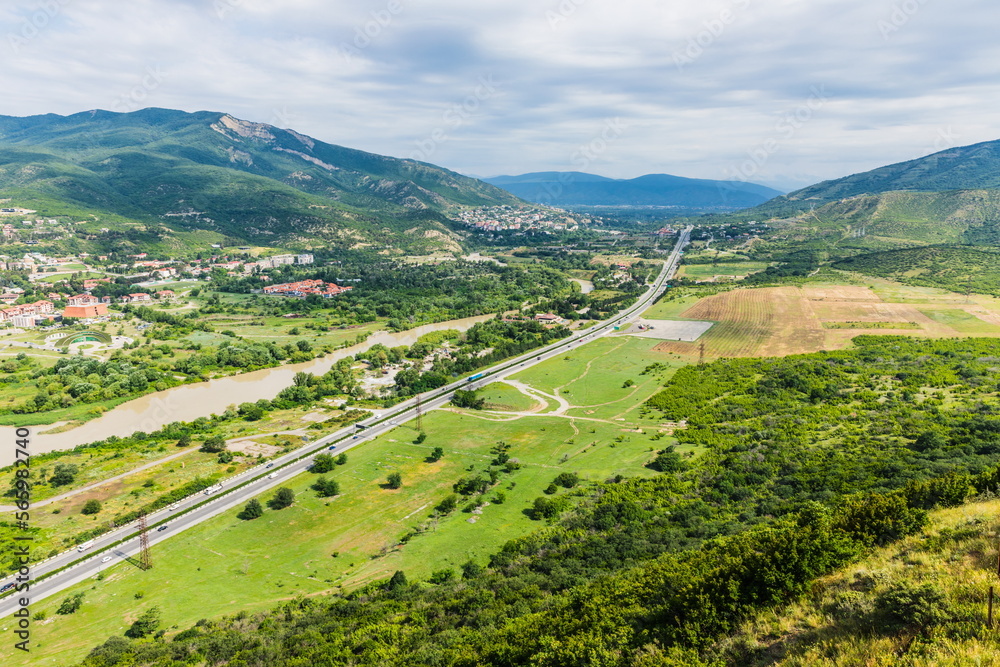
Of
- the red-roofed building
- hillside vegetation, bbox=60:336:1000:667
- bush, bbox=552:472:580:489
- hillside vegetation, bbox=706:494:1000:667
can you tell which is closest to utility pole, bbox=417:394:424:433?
bush, bbox=552:472:580:489

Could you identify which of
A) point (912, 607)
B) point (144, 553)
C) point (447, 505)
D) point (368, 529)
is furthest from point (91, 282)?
point (912, 607)

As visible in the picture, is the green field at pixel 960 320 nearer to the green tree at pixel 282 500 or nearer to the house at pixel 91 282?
the green tree at pixel 282 500

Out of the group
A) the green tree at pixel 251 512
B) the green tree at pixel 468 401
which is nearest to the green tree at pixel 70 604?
the green tree at pixel 251 512

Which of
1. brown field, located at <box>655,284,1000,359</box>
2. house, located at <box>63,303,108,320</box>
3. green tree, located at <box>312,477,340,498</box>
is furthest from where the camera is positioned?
house, located at <box>63,303,108,320</box>

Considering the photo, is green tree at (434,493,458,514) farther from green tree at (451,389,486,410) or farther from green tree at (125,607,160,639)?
green tree at (451,389,486,410)

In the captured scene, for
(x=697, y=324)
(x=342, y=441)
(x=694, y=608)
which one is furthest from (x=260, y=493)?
(x=697, y=324)

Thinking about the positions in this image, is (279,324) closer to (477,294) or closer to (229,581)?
(477,294)
